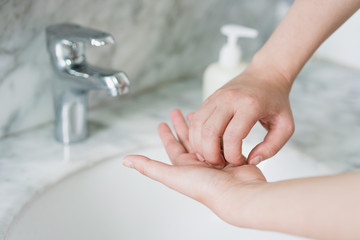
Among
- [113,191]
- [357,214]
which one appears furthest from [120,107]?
[357,214]

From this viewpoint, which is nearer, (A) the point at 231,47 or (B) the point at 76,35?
(B) the point at 76,35

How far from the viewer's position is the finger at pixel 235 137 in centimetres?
51

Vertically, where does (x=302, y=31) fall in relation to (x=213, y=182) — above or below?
above

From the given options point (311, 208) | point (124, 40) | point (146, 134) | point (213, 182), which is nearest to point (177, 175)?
point (213, 182)

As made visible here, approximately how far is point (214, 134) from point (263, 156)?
70 millimetres

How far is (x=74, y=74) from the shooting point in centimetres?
60

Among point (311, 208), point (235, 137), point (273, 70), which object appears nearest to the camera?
point (311, 208)

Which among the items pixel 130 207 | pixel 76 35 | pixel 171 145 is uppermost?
pixel 76 35

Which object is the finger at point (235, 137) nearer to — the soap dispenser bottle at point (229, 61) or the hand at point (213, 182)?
the hand at point (213, 182)

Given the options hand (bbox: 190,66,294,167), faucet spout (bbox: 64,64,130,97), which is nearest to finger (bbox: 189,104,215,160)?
hand (bbox: 190,66,294,167)

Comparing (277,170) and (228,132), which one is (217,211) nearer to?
(228,132)

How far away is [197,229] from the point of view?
2.18 feet

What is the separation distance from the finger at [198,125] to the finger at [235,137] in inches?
1.2

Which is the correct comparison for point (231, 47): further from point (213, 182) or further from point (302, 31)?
point (213, 182)
